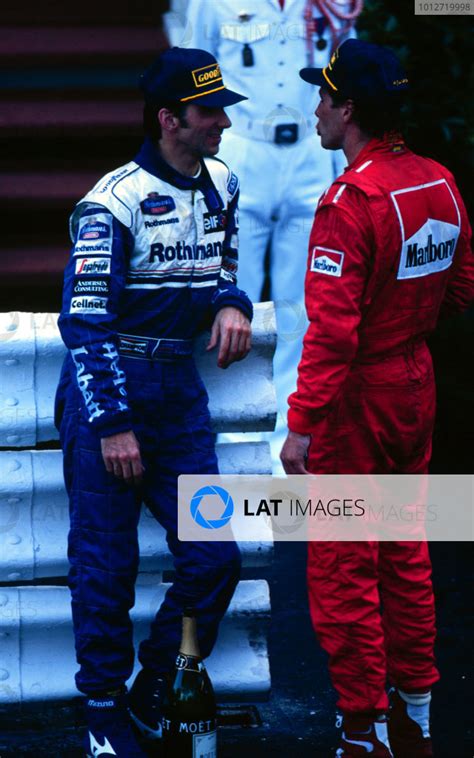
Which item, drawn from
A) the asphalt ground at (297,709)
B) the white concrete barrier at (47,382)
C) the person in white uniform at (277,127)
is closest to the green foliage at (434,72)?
the person in white uniform at (277,127)

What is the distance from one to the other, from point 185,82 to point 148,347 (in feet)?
2.53

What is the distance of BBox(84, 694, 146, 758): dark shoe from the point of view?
3.83 metres

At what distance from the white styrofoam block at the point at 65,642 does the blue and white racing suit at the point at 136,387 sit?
0.69 feet

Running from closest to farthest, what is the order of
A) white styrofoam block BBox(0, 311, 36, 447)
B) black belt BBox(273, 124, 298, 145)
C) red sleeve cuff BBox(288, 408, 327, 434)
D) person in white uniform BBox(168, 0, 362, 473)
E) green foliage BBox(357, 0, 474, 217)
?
1. red sleeve cuff BBox(288, 408, 327, 434)
2. white styrofoam block BBox(0, 311, 36, 447)
3. person in white uniform BBox(168, 0, 362, 473)
4. black belt BBox(273, 124, 298, 145)
5. green foliage BBox(357, 0, 474, 217)

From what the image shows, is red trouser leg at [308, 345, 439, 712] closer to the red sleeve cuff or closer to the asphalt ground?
the red sleeve cuff

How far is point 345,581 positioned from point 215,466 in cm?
51

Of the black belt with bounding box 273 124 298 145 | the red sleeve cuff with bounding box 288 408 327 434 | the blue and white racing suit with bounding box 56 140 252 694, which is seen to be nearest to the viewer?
the blue and white racing suit with bounding box 56 140 252 694

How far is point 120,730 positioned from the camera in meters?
3.86

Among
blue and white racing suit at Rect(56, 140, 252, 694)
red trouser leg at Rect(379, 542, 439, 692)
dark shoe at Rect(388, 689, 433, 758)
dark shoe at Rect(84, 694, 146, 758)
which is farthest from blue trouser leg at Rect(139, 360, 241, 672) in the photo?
dark shoe at Rect(388, 689, 433, 758)

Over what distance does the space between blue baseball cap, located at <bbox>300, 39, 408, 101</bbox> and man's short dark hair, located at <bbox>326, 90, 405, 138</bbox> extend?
0.05 feet

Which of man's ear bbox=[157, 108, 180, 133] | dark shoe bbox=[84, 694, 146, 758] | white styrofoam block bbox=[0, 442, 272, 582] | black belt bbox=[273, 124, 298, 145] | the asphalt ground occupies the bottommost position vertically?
the asphalt ground

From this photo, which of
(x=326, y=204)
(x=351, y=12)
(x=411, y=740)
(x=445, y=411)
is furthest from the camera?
(x=445, y=411)

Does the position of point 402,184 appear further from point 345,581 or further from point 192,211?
point 345,581

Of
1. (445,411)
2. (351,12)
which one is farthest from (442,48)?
(445,411)
